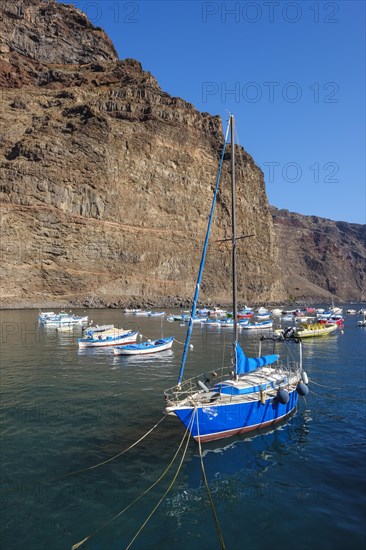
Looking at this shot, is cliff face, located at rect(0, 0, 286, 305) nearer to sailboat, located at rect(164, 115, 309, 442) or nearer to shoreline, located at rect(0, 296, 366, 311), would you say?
shoreline, located at rect(0, 296, 366, 311)

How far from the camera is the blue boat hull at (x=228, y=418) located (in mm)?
13867

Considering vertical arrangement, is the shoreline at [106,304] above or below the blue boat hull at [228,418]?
above

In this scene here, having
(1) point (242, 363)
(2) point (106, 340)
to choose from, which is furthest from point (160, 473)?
(2) point (106, 340)

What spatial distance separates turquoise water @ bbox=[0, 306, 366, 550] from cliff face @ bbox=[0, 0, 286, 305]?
2969 inches

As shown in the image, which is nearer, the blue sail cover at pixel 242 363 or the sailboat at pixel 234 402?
the sailboat at pixel 234 402

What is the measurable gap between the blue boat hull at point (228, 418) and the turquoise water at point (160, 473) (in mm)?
499

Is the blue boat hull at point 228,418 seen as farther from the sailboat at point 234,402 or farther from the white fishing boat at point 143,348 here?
the white fishing boat at point 143,348

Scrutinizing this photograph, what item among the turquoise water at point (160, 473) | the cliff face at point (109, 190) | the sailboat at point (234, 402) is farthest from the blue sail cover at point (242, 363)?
the cliff face at point (109, 190)

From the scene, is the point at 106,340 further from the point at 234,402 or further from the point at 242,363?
the point at 234,402

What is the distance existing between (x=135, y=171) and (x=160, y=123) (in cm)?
2165

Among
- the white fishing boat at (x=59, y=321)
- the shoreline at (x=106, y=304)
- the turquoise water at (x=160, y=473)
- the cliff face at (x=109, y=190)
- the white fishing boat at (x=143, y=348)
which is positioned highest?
the cliff face at (x=109, y=190)

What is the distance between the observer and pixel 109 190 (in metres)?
110

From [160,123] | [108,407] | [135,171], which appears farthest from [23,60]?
[108,407]

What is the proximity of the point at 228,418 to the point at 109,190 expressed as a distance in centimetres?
10231
